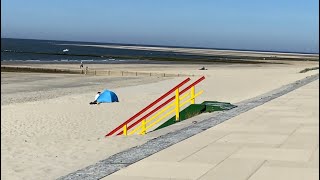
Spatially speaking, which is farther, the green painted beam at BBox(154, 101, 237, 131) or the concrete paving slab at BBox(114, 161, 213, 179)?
the green painted beam at BBox(154, 101, 237, 131)

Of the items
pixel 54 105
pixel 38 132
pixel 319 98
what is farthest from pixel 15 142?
pixel 319 98

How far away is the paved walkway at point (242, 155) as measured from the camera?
18.2ft

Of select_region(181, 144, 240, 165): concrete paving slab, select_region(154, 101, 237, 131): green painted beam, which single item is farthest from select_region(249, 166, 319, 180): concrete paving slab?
select_region(154, 101, 237, 131): green painted beam

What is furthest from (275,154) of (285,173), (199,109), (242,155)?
(199,109)

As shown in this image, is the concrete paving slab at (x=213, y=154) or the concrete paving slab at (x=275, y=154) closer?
the concrete paving slab at (x=213, y=154)

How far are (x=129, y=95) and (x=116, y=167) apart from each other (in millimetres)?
15925

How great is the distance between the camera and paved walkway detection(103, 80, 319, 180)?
555 cm

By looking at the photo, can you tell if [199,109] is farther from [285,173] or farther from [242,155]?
[285,173]

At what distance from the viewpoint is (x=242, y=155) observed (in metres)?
6.58

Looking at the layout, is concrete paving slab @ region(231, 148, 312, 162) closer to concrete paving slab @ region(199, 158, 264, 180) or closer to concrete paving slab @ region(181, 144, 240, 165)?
concrete paving slab @ region(181, 144, 240, 165)

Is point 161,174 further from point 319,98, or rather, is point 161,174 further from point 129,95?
point 129,95

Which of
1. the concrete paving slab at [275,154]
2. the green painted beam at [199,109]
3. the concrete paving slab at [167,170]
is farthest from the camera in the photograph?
the green painted beam at [199,109]

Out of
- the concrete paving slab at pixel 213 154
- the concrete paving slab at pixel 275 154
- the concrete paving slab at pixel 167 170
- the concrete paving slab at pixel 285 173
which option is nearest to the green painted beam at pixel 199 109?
the concrete paving slab at pixel 213 154

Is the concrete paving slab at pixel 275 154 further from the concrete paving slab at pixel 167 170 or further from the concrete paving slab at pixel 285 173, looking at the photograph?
the concrete paving slab at pixel 167 170
